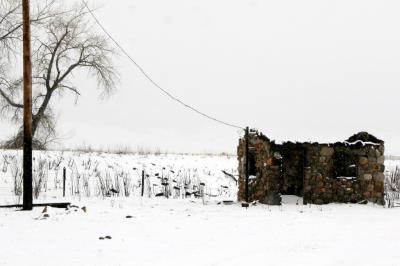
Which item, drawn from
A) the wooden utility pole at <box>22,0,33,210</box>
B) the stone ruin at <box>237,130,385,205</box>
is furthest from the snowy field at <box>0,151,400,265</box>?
the wooden utility pole at <box>22,0,33,210</box>

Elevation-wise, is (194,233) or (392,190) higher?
(194,233)

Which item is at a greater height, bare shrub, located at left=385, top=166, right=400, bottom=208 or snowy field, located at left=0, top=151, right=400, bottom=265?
snowy field, located at left=0, top=151, right=400, bottom=265

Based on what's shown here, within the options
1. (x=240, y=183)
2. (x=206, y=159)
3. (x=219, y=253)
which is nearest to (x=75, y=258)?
(x=219, y=253)

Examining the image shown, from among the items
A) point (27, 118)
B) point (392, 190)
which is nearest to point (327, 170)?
point (392, 190)

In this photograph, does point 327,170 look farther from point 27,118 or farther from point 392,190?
point 27,118

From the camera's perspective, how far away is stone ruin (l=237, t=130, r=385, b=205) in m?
15.7

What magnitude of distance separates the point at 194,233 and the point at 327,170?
266 inches

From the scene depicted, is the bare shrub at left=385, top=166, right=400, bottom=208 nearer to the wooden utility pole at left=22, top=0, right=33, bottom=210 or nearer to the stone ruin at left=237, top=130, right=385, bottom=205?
the stone ruin at left=237, top=130, right=385, bottom=205

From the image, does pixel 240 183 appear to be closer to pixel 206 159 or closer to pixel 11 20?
pixel 206 159

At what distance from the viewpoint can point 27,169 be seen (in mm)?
13734

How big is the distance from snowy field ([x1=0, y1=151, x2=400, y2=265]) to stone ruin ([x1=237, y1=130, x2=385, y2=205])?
1.79 feet

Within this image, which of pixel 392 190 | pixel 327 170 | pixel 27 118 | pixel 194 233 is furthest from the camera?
pixel 392 190

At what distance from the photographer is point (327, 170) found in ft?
51.5

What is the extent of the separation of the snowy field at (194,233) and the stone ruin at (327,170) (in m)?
0.54
